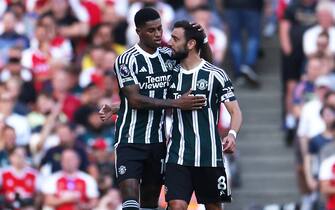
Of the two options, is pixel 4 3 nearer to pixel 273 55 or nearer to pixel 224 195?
pixel 273 55

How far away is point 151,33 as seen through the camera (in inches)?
520

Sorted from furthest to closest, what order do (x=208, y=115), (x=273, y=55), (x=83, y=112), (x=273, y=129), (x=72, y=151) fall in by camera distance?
(x=273, y=55)
(x=273, y=129)
(x=83, y=112)
(x=72, y=151)
(x=208, y=115)

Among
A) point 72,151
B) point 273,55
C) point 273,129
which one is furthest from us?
point 273,55

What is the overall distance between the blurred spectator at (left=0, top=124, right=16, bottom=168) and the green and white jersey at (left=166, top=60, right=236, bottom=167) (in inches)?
252

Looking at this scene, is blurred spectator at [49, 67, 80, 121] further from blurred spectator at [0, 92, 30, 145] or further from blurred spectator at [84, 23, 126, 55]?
blurred spectator at [84, 23, 126, 55]

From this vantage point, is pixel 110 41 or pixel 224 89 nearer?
pixel 224 89

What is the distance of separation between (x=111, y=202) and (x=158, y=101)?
586cm

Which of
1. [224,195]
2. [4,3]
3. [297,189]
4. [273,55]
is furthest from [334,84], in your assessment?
[224,195]

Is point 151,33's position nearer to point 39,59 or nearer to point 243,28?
point 39,59

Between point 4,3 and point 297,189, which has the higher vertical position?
point 4,3

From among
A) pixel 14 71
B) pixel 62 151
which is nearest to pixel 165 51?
pixel 62 151

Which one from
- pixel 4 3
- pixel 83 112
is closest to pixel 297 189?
pixel 83 112

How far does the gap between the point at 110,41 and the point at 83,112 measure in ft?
5.58

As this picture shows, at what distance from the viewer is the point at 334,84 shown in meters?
20.4
